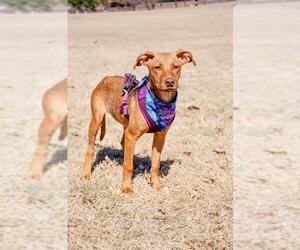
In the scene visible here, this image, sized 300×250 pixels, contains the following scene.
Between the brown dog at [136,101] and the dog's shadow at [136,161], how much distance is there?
14.6 inches

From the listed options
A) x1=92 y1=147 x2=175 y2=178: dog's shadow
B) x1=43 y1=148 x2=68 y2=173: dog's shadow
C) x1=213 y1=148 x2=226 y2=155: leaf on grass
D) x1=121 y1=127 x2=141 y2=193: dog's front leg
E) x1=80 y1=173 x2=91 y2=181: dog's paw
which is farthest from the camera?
x1=213 y1=148 x2=226 y2=155: leaf on grass

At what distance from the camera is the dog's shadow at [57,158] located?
2.89 m

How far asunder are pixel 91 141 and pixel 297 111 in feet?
13.2

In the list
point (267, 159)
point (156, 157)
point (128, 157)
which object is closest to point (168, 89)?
point (128, 157)

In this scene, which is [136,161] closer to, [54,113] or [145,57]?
[145,57]

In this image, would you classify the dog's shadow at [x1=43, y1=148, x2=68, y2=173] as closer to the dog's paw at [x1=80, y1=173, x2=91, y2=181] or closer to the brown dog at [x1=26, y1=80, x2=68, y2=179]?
the brown dog at [x1=26, y1=80, x2=68, y2=179]

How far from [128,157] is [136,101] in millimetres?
433

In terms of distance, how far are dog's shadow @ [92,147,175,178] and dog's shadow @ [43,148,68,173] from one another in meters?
1.69

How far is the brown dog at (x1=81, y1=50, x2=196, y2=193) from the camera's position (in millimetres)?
3600

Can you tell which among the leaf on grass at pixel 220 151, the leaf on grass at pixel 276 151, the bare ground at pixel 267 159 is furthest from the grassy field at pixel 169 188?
the leaf on grass at pixel 276 151

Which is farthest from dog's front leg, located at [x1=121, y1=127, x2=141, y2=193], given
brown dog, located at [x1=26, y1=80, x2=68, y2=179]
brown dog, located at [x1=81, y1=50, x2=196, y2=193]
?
brown dog, located at [x1=26, y1=80, x2=68, y2=179]

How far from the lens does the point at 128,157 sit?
4070 mm

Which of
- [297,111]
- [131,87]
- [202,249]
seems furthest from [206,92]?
[202,249]

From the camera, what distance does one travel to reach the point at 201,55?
14547 millimetres
